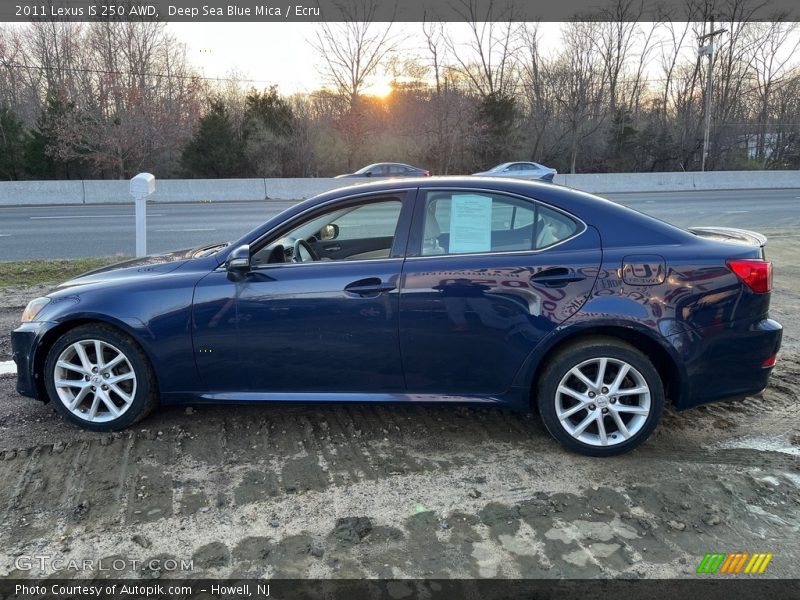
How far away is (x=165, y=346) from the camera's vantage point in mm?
3680

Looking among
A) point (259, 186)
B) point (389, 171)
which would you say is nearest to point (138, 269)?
point (389, 171)

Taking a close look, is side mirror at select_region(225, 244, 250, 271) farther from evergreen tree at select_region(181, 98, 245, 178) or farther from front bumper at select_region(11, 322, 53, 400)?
evergreen tree at select_region(181, 98, 245, 178)

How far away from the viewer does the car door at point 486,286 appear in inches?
135

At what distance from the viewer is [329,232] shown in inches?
178

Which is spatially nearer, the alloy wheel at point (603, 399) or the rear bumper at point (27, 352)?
the alloy wheel at point (603, 399)

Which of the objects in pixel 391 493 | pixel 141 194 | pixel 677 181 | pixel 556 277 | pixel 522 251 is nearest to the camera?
pixel 391 493

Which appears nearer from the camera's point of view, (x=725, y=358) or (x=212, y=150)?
(x=725, y=358)

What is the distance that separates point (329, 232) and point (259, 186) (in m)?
21.9

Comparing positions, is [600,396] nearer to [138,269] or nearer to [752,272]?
[752,272]

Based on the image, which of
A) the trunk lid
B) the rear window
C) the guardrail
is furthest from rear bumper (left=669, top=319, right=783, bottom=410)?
the guardrail

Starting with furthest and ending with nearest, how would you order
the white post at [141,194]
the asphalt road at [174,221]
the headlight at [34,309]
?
the asphalt road at [174,221] → the white post at [141,194] → the headlight at [34,309]

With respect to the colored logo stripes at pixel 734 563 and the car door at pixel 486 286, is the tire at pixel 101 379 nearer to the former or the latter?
the car door at pixel 486 286

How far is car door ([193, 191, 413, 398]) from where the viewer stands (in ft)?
11.6

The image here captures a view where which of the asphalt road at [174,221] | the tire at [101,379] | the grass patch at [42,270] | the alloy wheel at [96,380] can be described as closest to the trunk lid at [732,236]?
the tire at [101,379]
